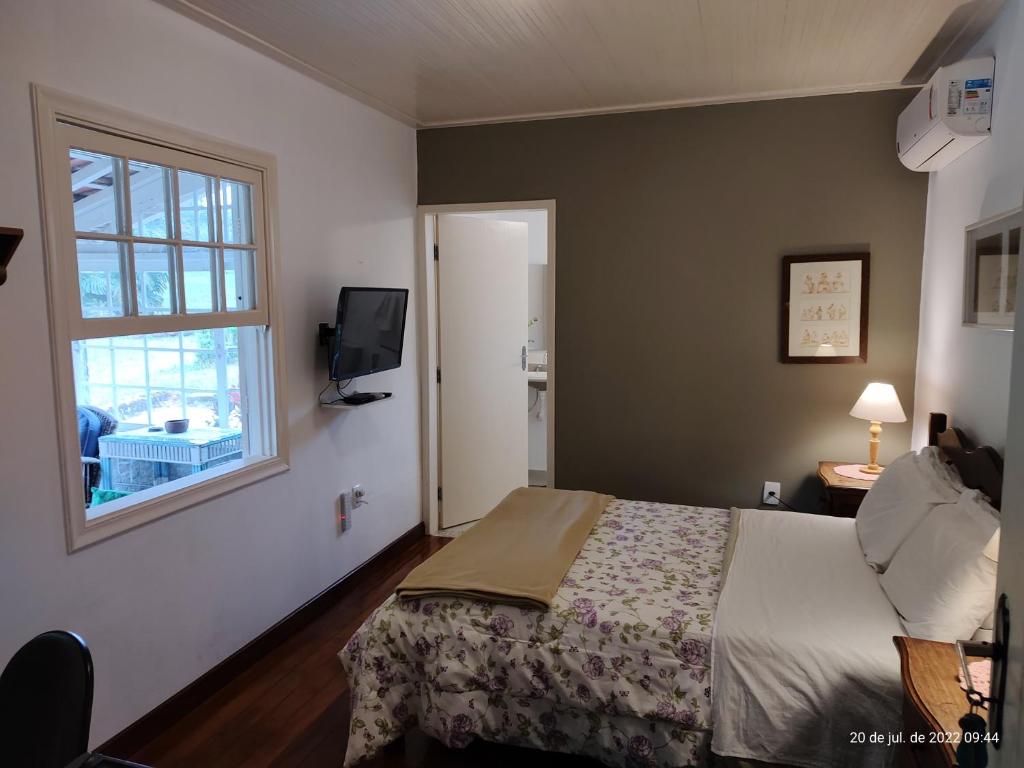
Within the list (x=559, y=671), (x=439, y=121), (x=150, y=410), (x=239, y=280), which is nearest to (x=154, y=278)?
(x=239, y=280)

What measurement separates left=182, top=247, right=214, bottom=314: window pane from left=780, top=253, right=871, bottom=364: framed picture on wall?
110 inches

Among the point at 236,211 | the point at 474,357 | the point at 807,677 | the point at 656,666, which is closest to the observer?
the point at 807,677

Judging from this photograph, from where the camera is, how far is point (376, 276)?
3.89m

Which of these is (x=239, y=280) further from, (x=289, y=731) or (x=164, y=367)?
(x=289, y=731)

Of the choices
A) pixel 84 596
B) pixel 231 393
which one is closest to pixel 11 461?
pixel 84 596

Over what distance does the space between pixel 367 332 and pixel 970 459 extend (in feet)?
8.41

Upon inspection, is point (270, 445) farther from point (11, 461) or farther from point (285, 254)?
point (11, 461)

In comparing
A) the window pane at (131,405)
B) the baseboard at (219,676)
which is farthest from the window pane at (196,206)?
the baseboard at (219,676)

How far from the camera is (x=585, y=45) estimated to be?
2924mm

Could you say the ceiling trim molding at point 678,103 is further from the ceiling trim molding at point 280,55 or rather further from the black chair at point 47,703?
the black chair at point 47,703

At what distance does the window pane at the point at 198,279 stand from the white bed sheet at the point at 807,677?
7.01ft

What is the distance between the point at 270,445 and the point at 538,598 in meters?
1.50

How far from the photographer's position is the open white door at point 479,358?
4512 mm

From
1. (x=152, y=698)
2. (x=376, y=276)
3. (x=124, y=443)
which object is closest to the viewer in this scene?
(x=152, y=698)
